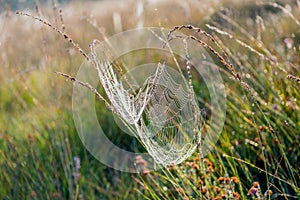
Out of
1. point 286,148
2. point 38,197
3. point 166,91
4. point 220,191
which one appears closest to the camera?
point 220,191

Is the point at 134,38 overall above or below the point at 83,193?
above

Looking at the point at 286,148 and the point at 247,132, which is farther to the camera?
the point at 247,132

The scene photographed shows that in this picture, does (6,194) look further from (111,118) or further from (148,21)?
(148,21)

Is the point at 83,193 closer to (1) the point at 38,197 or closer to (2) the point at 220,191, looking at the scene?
(1) the point at 38,197

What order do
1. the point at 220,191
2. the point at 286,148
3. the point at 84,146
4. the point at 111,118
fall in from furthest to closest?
the point at 111,118
the point at 84,146
the point at 286,148
the point at 220,191

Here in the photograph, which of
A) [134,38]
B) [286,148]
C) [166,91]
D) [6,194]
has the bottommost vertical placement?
[286,148]

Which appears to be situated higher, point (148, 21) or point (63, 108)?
point (148, 21)

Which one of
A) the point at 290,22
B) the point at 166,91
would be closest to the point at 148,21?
the point at 290,22

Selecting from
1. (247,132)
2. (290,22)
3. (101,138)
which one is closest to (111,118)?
(101,138)

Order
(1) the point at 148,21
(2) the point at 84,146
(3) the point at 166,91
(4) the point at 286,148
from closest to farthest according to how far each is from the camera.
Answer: (3) the point at 166,91 → (4) the point at 286,148 → (2) the point at 84,146 → (1) the point at 148,21
